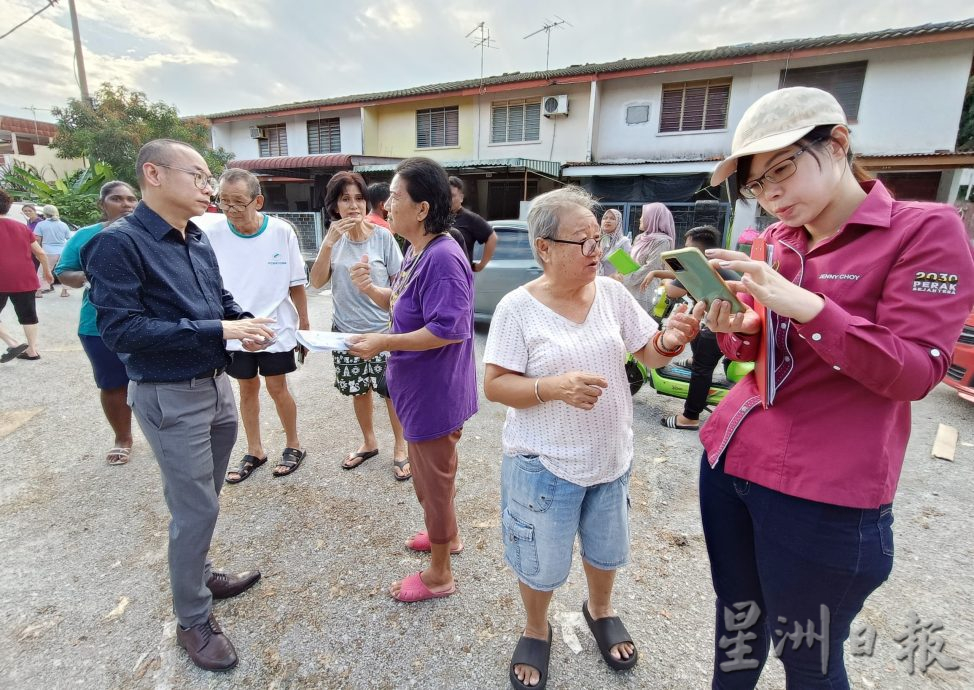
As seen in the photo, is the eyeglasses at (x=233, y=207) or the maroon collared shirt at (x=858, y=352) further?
the eyeglasses at (x=233, y=207)

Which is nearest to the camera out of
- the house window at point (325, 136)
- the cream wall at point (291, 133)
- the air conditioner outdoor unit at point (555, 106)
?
the air conditioner outdoor unit at point (555, 106)

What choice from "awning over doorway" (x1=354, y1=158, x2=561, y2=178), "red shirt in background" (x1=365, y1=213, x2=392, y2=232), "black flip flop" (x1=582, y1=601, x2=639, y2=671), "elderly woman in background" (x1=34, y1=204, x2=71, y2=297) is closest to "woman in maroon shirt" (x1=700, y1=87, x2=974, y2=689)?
"black flip flop" (x1=582, y1=601, x2=639, y2=671)

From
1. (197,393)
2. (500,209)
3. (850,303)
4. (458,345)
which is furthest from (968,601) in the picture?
(500,209)

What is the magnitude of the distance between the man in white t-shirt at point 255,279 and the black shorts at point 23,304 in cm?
431

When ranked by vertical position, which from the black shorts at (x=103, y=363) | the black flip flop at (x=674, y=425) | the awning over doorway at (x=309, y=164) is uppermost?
the awning over doorway at (x=309, y=164)

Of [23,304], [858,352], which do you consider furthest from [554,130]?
[858,352]

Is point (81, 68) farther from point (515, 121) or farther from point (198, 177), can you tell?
point (198, 177)

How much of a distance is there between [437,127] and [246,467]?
15.6 m

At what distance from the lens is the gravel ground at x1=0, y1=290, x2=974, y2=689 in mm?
1873

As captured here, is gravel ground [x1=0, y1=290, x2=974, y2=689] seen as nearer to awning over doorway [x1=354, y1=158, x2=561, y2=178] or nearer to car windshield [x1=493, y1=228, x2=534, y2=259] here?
car windshield [x1=493, y1=228, x2=534, y2=259]

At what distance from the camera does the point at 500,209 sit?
1556 cm

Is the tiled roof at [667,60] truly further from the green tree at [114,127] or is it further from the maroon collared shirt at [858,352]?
the maroon collared shirt at [858,352]

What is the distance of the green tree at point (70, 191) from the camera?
47.1ft

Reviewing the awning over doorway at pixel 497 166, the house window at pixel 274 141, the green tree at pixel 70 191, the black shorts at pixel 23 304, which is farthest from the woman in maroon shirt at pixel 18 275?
the house window at pixel 274 141
